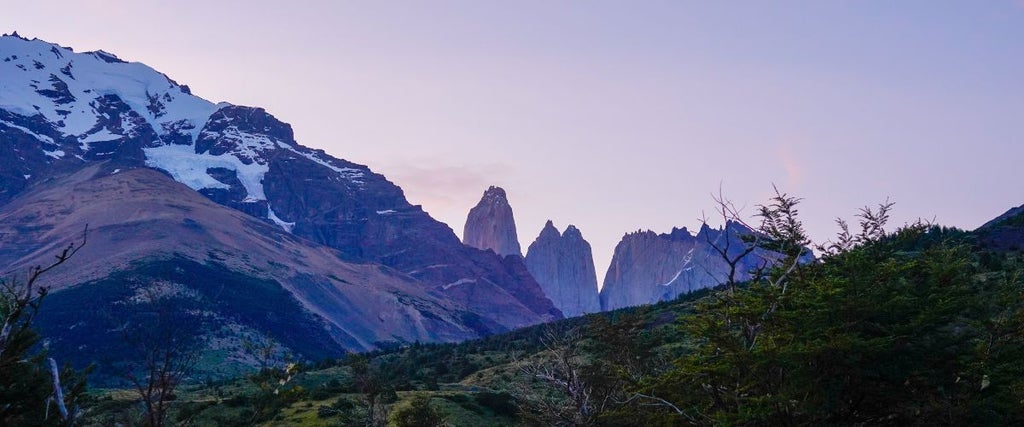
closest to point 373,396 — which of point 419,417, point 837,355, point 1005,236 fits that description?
point 419,417

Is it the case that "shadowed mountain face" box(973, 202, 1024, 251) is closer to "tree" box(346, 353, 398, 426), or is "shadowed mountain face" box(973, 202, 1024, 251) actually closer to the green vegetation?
the green vegetation

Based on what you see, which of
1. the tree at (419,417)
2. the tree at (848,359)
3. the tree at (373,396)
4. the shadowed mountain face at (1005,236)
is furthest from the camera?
the shadowed mountain face at (1005,236)

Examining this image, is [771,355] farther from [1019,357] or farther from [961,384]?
[1019,357]

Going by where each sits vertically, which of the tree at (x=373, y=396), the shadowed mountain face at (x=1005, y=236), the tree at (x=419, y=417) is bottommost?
the tree at (x=419, y=417)

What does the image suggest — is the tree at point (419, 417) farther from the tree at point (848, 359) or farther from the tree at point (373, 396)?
the tree at point (848, 359)

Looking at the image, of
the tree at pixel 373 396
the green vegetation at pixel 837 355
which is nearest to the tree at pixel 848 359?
the green vegetation at pixel 837 355

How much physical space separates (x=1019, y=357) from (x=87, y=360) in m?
142

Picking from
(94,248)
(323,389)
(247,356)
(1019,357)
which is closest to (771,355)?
(1019,357)

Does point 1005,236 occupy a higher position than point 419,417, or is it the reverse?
point 1005,236

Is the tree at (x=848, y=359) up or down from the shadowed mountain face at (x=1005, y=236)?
down

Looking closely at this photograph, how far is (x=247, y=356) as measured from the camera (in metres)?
147

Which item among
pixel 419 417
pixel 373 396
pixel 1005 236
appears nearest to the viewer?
pixel 419 417

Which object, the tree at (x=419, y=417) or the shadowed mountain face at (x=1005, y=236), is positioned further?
the shadowed mountain face at (x=1005, y=236)

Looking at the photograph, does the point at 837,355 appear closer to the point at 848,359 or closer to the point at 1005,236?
the point at 848,359
